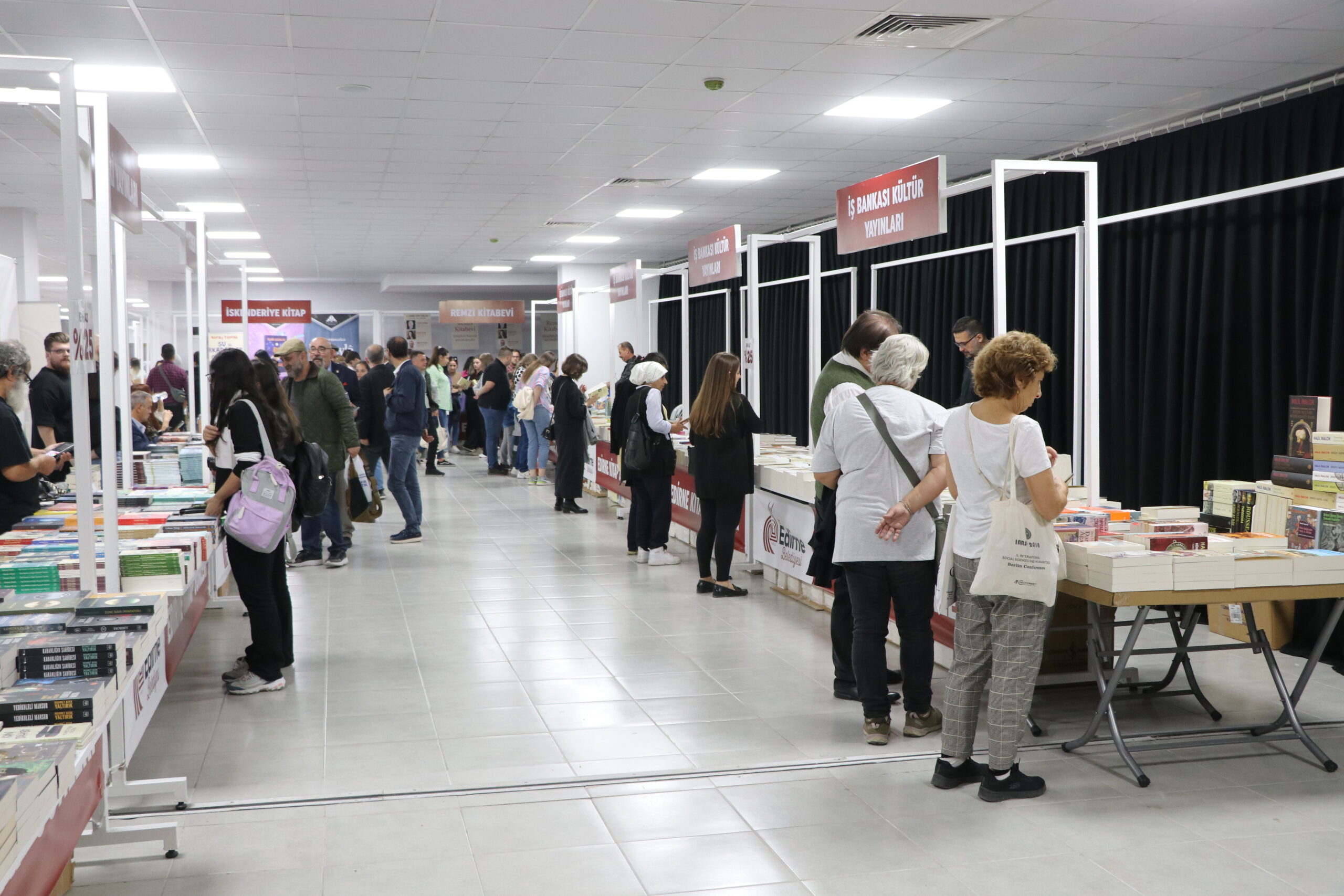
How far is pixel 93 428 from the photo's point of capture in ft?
21.6

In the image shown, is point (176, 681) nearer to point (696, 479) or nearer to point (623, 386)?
point (696, 479)

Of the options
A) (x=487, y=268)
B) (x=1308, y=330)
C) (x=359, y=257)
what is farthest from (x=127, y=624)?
(x=487, y=268)

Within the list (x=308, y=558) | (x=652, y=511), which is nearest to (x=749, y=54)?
(x=652, y=511)

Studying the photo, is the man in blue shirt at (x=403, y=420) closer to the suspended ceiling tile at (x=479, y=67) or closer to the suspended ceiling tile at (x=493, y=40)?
the suspended ceiling tile at (x=479, y=67)

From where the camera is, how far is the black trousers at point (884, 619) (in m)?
3.72

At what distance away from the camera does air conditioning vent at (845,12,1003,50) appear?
522 centimetres

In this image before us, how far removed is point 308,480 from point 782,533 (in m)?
2.90

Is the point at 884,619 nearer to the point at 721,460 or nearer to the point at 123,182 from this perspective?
the point at 721,460

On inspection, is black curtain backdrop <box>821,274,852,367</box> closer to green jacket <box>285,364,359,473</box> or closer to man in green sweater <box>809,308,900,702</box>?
green jacket <box>285,364,359,473</box>

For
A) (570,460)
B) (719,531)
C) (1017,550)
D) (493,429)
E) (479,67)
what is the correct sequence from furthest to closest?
1. (493,429)
2. (570,460)
3. (719,531)
4. (479,67)
5. (1017,550)

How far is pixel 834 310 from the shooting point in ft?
42.4

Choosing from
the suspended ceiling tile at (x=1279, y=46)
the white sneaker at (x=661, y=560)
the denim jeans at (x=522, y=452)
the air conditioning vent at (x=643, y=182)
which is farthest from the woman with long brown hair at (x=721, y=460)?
the denim jeans at (x=522, y=452)

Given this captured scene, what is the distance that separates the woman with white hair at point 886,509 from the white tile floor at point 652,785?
34 cm

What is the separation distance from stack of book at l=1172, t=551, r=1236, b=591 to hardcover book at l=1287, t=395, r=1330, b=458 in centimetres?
158
